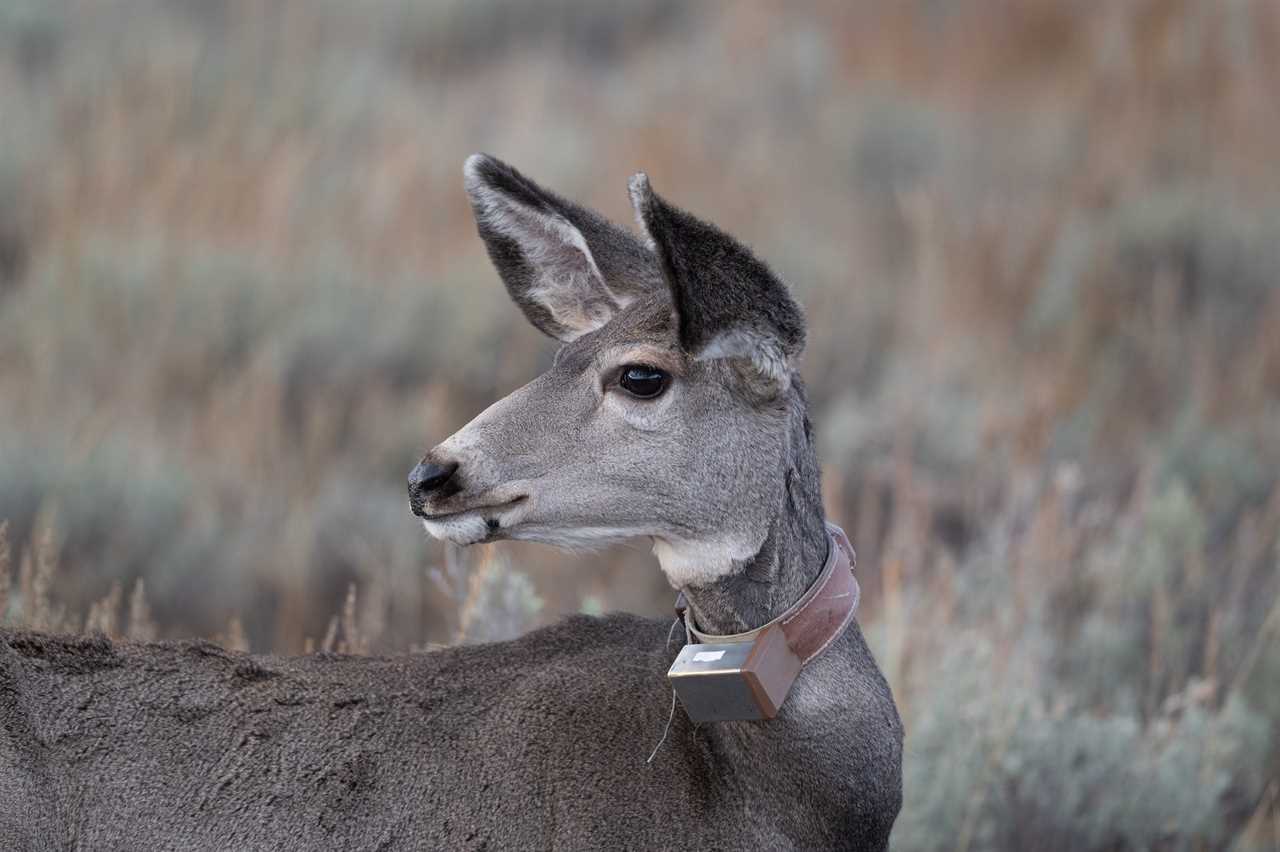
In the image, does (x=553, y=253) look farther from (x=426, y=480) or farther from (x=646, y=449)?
(x=426, y=480)

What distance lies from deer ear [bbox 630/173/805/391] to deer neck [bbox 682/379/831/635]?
10.1 inches

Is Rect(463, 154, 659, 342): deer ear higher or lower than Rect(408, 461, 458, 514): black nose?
higher

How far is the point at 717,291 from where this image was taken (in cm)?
290

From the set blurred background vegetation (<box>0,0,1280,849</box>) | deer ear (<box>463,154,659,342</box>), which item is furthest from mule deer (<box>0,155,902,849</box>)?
blurred background vegetation (<box>0,0,1280,849</box>)

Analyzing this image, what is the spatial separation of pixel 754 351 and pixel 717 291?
0.18 metres

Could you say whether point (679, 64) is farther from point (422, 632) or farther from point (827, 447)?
point (422, 632)

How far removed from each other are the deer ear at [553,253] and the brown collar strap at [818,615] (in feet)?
2.36

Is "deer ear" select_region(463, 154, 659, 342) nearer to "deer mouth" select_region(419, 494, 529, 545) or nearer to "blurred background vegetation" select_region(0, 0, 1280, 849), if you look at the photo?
"deer mouth" select_region(419, 494, 529, 545)

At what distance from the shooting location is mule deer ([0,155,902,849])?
121 inches

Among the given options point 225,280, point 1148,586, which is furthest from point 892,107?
point 1148,586

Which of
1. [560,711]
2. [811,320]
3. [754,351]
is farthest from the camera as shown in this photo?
[811,320]

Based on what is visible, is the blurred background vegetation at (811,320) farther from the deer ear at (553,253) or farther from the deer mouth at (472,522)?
the deer mouth at (472,522)

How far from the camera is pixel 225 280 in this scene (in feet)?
28.2

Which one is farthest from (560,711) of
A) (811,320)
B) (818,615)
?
(811,320)
